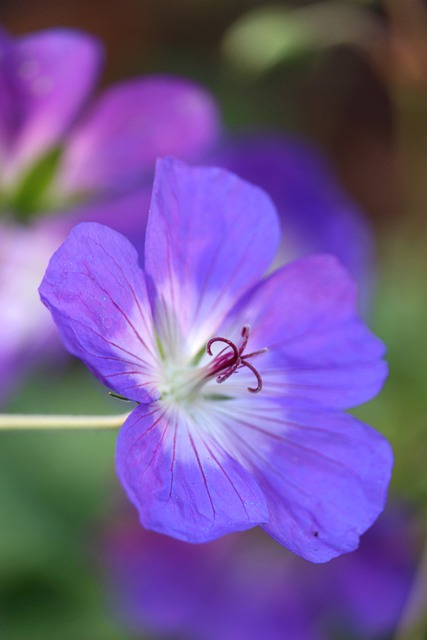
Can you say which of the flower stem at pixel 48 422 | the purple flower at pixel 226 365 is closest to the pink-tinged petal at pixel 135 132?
the purple flower at pixel 226 365

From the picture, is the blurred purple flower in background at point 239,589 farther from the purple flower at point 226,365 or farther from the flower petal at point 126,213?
the purple flower at point 226,365

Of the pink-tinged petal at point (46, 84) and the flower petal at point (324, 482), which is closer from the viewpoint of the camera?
the flower petal at point (324, 482)

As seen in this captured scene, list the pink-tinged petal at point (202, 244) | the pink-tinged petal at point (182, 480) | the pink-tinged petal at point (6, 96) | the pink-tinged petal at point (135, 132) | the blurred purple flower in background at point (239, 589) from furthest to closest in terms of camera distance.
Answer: the blurred purple flower in background at point (239, 589) < the pink-tinged petal at point (135, 132) < the pink-tinged petal at point (6, 96) < the pink-tinged petal at point (202, 244) < the pink-tinged petal at point (182, 480)

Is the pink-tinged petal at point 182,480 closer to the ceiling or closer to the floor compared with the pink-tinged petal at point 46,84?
closer to the floor

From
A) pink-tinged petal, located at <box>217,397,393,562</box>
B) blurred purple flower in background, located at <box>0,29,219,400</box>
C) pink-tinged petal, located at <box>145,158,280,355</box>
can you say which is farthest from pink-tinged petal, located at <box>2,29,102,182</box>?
pink-tinged petal, located at <box>217,397,393,562</box>

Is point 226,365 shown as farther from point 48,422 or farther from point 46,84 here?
point 46,84

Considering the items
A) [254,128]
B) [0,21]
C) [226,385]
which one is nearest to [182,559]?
[226,385]

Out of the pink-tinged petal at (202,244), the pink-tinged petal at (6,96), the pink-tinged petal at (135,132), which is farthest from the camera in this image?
the pink-tinged petal at (135,132)

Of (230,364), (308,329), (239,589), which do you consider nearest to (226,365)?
(230,364)

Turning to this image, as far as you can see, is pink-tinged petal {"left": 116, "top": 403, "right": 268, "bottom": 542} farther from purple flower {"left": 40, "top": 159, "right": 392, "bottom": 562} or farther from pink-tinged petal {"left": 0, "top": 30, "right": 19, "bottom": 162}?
pink-tinged petal {"left": 0, "top": 30, "right": 19, "bottom": 162}
